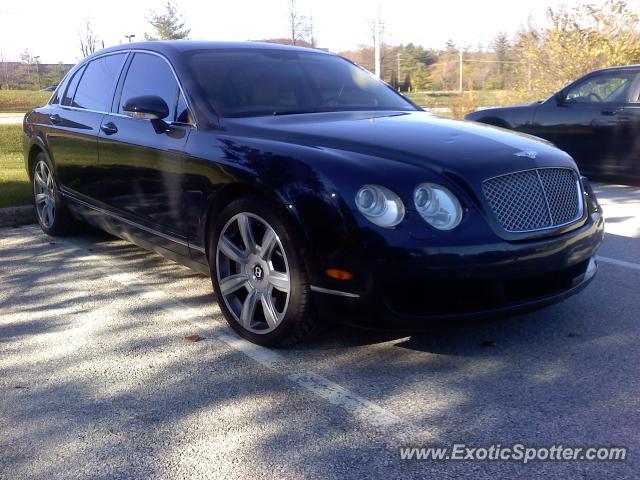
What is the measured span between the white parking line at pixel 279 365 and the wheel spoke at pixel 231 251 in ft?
1.48

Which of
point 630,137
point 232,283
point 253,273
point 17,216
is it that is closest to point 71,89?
point 17,216

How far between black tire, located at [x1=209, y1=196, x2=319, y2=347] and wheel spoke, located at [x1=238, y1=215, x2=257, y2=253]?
0.02 m

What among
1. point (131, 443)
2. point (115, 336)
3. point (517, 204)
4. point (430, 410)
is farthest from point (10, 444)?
point (517, 204)

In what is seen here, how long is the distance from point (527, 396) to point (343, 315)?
88 centimetres

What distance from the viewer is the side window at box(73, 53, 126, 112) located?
17.2 feet

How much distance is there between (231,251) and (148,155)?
109cm

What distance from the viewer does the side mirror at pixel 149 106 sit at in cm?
422

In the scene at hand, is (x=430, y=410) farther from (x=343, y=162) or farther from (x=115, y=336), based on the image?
(x=115, y=336)

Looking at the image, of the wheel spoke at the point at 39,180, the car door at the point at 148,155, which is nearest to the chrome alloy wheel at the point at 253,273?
the car door at the point at 148,155

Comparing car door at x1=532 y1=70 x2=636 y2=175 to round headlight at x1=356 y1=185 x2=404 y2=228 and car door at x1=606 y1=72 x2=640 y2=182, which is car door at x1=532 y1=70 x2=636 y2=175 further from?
round headlight at x1=356 y1=185 x2=404 y2=228

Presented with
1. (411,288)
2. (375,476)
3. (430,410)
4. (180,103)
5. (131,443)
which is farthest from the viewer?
(180,103)

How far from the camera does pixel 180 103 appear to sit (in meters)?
4.29

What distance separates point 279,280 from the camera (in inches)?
136

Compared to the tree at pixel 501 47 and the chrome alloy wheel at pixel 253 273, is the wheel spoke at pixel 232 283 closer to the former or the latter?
the chrome alloy wheel at pixel 253 273
